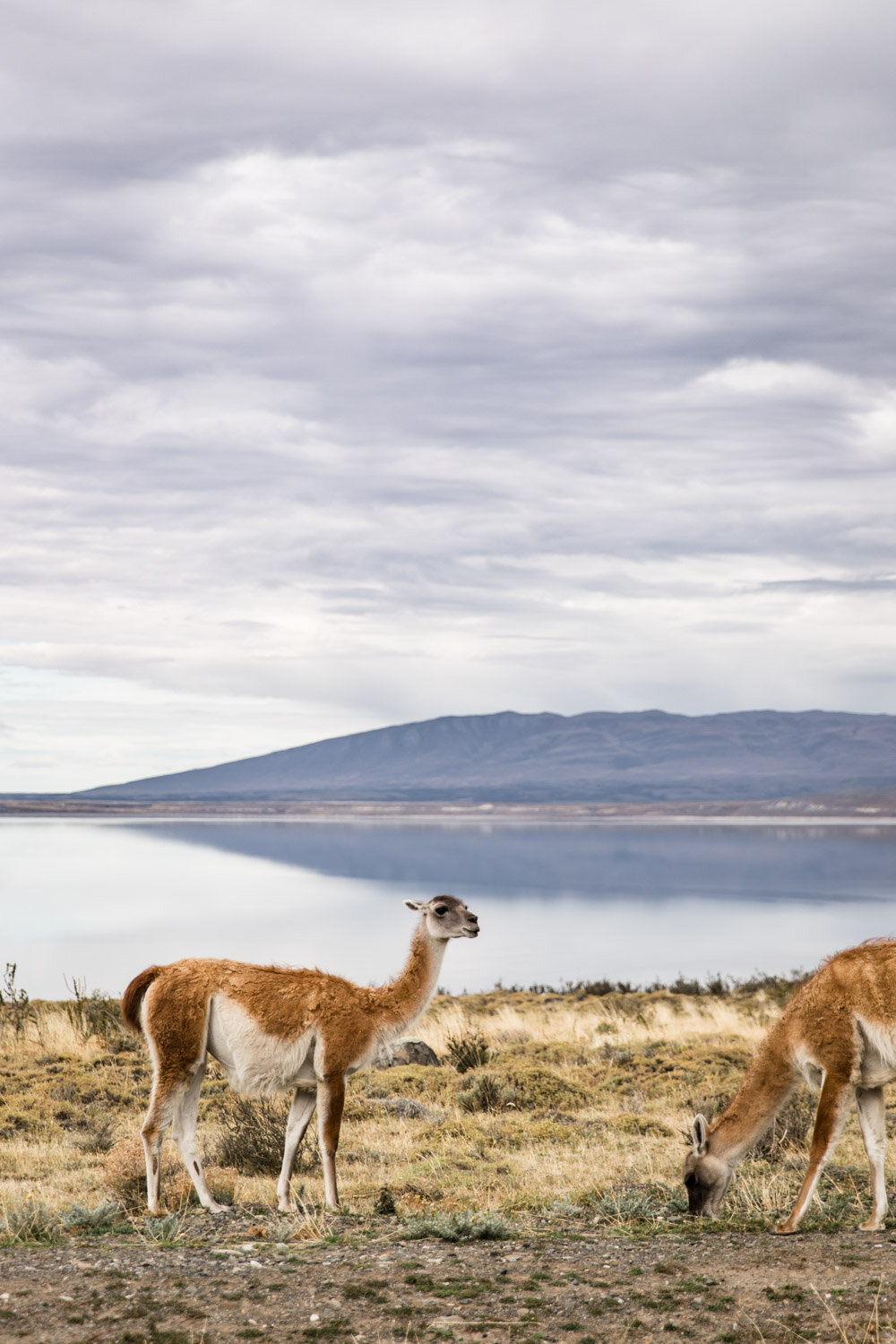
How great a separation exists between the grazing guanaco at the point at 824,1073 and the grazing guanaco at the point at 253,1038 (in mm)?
2003

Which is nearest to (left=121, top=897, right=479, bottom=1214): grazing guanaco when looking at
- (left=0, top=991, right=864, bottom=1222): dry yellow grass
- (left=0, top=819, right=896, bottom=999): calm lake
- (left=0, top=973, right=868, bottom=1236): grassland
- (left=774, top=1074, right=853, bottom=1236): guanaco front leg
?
(left=0, top=973, right=868, bottom=1236): grassland

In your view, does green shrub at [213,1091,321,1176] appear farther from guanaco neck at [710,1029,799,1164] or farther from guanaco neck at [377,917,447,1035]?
guanaco neck at [710,1029,799,1164]

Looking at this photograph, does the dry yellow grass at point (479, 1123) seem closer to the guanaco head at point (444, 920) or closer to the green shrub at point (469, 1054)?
the green shrub at point (469, 1054)

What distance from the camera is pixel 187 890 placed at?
65.6 meters

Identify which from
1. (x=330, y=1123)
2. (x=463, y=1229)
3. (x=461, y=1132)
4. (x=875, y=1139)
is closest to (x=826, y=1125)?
(x=875, y=1139)

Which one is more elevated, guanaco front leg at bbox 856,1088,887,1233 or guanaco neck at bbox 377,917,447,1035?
guanaco neck at bbox 377,917,447,1035

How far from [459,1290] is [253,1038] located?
244 centimetres

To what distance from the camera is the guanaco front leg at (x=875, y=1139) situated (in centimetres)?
725

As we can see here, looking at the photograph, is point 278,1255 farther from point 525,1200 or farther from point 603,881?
point 603,881

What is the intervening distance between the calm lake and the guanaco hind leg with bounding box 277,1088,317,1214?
1748 centimetres

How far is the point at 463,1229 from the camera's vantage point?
7.14m

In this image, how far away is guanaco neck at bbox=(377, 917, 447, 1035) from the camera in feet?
27.9

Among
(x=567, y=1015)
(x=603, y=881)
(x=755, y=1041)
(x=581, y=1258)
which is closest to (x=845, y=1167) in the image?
(x=581, y=1258)

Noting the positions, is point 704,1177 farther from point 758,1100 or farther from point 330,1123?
point 330,1123
